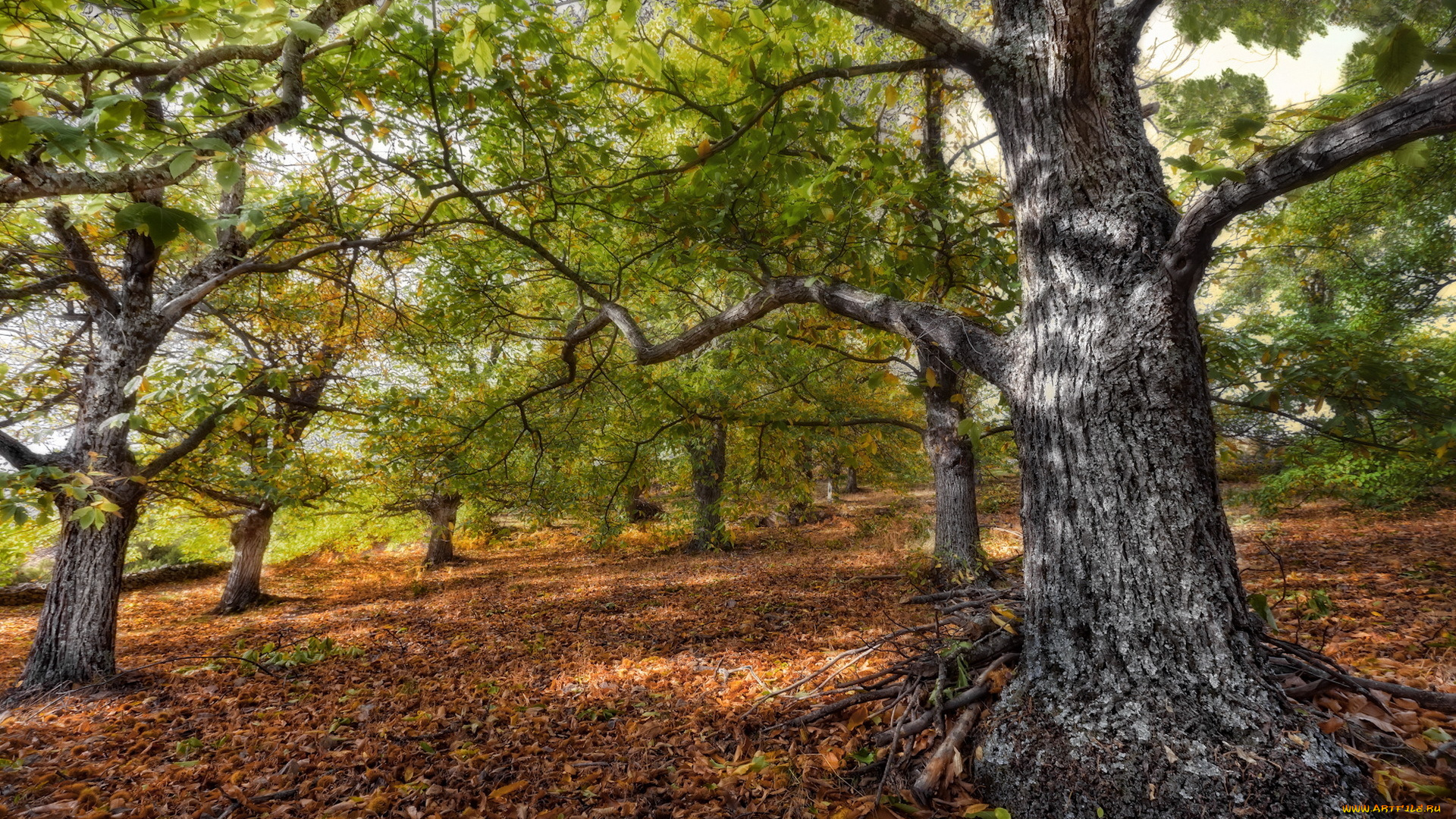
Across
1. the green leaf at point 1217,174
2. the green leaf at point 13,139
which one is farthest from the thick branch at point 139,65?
the green leaf at point 1217,174

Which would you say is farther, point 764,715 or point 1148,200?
point 764,715

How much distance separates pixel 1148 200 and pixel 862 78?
6.32 metres

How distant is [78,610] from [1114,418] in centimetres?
756

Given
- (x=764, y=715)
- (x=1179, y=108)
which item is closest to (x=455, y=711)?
(x=764, y=715)

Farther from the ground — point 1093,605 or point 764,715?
point 1093,605

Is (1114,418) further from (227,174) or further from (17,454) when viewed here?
(17,454)

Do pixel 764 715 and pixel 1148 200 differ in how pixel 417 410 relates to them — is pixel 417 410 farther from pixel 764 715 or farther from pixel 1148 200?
pixel 1148 200

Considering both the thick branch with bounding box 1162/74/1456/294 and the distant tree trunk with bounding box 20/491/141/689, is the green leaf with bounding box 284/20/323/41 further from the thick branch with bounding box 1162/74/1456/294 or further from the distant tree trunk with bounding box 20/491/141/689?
the distant tree trunk with bounding box 20/491/141/689

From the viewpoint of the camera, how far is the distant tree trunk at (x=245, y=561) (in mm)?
9266

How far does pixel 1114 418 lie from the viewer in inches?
82.2

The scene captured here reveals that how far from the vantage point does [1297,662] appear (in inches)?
88.3

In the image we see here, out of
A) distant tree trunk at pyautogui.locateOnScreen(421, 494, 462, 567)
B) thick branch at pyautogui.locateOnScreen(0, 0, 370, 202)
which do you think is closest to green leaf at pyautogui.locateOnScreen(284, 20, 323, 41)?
thick branch at pyautogui.locateOnScreen(0, 0, 370, 202)

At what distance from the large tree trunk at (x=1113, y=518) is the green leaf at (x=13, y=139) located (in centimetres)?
314

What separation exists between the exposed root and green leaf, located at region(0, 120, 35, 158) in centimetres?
306
